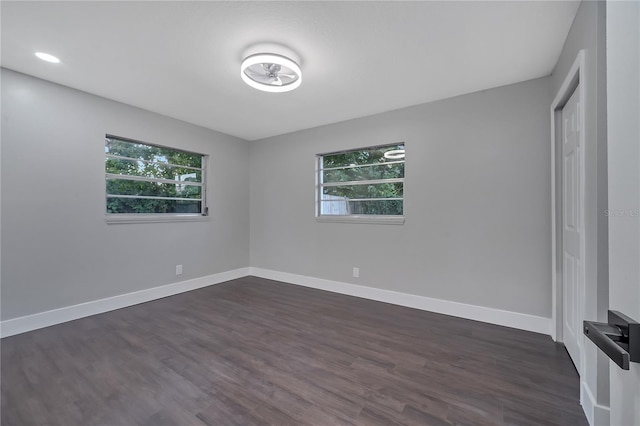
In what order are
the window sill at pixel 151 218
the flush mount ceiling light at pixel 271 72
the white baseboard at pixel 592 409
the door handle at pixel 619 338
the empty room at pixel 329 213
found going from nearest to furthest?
the door handle at pixel 619 338, the white baseboard at pixel 592 409, the empty room at pixel 329 213, the flush mount ceiling light at pixel 271 72, the window sill at pixel 151 218

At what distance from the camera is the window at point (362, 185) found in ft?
11.7

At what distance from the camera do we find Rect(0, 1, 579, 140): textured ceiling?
5.88ft

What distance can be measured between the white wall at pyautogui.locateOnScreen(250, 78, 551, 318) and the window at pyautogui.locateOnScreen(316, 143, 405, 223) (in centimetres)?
15

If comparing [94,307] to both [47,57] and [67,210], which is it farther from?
[47,57]

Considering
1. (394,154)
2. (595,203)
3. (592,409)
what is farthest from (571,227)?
(394,154)

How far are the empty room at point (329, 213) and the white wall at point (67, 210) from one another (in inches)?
0.8

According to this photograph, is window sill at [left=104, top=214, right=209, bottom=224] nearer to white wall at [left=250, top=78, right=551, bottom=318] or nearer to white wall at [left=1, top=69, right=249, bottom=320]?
white wall at [left=1, top=69, right=249, bottom=320]

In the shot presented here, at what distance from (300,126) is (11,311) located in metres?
3.92

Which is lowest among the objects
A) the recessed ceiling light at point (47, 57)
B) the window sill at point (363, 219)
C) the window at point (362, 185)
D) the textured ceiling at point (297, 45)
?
the window sill at point (363, 219)

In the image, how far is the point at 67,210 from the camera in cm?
290

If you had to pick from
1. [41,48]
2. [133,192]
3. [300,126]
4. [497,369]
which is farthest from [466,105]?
[133,192]

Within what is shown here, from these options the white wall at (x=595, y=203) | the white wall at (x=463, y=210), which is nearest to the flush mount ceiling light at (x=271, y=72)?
the white wall at (x=463, y=210)

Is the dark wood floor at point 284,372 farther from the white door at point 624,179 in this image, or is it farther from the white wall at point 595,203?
the white door at point 624,179

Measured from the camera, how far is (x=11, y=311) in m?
2.54
